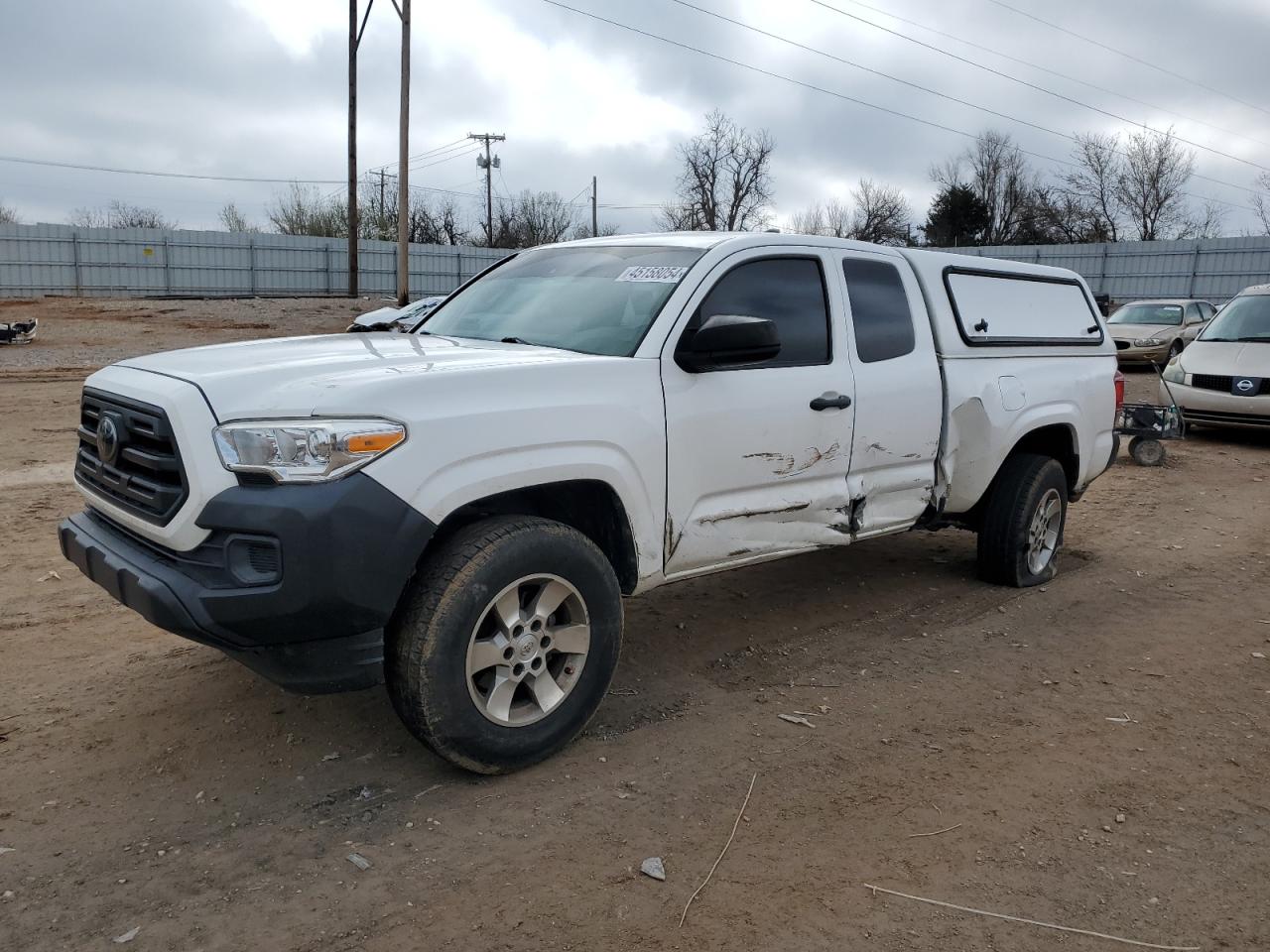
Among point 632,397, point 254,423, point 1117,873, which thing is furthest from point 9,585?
point 1117,873

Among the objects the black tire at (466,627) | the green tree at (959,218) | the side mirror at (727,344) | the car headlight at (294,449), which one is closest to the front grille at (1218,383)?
the side mirror at (727,344)

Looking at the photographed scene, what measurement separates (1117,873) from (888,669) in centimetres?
171

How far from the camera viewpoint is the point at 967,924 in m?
2.78

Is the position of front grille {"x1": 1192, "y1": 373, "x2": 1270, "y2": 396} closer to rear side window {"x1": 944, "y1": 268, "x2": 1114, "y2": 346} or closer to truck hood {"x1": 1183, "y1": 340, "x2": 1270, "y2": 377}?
truck hood {"x1": 1183, "y1": 340, "x2": 1270, "y2": 377}

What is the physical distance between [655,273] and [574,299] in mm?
370

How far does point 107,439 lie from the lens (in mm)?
3469

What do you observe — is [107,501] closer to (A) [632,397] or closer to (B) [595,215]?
(A) [632,397]

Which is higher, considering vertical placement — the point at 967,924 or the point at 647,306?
the point at 647,306

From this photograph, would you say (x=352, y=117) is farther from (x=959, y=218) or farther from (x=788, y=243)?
(x=959, y=218)

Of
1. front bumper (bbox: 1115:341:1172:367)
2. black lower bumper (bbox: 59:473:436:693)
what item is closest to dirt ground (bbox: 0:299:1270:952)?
black lower bumper (bbox: 59:473:436:693)

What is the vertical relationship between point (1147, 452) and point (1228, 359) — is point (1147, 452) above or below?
below

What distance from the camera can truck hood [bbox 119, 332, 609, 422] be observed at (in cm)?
308

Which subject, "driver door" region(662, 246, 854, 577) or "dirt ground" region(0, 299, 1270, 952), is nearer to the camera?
"dirt ground" region(0, 299, 1270, 952)

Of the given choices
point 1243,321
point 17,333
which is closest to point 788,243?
point 1243,321
